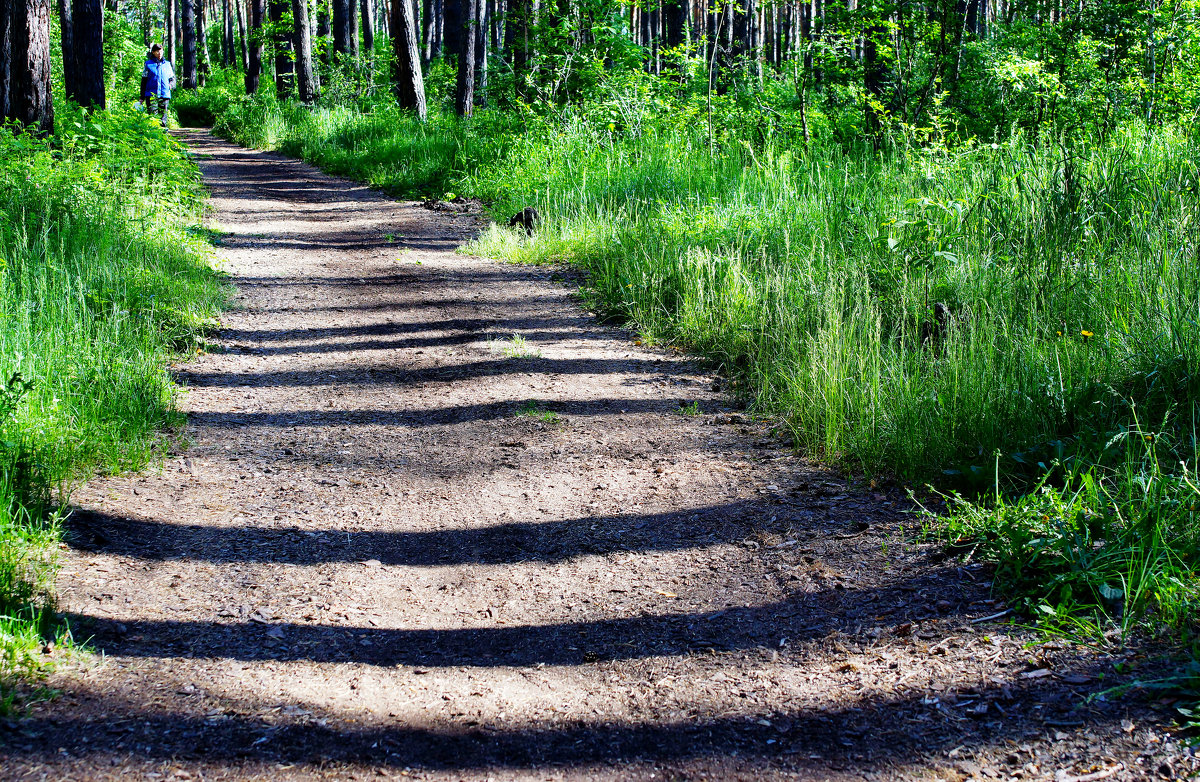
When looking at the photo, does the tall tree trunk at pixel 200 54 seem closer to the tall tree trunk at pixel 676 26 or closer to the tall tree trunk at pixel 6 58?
the tall tree trunk at pixel 676 26

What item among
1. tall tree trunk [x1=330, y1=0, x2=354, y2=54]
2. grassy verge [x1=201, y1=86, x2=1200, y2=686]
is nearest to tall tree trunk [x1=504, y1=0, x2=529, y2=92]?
grassy verge [x1=201, y1=86, x2=1200, y2=686]

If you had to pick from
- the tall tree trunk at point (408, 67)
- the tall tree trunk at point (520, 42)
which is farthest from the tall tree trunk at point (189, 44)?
the tall tree trunk at point (520, 42)

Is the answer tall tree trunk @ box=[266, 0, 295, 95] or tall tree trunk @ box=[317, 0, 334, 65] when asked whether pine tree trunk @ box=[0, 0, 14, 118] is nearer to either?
tall tree trunk @ box=[266, 0, 295, 95]

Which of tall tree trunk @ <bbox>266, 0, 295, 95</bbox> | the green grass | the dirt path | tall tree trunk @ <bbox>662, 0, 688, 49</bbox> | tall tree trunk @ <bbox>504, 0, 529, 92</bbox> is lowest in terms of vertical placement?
the dirt path

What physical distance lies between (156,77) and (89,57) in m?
6.18

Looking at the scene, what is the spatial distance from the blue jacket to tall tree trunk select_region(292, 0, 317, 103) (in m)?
3.44

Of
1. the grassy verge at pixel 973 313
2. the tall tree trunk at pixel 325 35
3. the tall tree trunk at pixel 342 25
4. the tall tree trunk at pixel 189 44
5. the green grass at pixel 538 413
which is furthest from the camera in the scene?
the tall tree trunk at pixel 189 44

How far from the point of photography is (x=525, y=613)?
3.16 metres

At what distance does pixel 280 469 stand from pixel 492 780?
2.59 m

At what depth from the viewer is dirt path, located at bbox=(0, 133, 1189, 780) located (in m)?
2.34

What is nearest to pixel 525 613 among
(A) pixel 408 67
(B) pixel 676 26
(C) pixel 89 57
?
(C) pixel 89 57

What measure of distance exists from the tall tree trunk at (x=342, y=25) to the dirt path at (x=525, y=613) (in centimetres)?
2384

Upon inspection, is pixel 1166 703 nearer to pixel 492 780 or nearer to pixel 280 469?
pixel 492 780

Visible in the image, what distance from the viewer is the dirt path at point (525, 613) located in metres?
2.34
